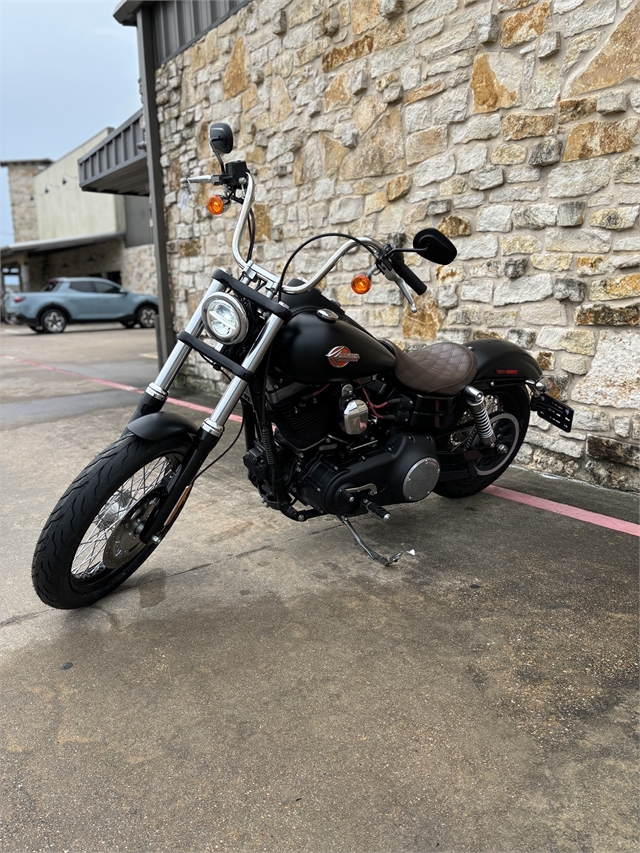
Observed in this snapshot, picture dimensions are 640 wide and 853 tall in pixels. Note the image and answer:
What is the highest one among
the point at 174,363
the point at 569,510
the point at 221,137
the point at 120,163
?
the point at 120,163

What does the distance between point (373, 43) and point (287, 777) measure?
4.95 metres

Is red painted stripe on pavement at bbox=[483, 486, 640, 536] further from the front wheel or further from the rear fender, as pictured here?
the front wheel

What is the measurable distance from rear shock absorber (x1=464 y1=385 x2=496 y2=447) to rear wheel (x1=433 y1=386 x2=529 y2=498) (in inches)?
3.3

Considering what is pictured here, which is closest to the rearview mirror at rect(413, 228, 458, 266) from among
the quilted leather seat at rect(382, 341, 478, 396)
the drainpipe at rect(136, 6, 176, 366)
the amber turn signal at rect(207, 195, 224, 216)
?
the quilted leather seat at rect(382, 341, 478, 396)

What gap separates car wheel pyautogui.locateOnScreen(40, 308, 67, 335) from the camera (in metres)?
18.6

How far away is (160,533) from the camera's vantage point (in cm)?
277

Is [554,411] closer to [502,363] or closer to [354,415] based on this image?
[502,363]

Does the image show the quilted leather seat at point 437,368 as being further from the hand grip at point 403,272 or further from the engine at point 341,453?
the hand grip at point 403,272

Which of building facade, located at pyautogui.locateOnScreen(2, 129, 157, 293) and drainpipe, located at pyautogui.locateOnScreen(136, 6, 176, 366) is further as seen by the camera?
building facade, located at pyautogui.locateOnScreen(2, 129, 157, 293)

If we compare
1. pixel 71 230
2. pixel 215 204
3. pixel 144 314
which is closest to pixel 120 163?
pixel 215 204

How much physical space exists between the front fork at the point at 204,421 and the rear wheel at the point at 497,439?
1455 millimetres

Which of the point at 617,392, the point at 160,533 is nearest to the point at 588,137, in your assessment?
the point at 617,392

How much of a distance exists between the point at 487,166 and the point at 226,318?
2590 millimetres

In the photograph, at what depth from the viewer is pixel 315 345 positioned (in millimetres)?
2656
